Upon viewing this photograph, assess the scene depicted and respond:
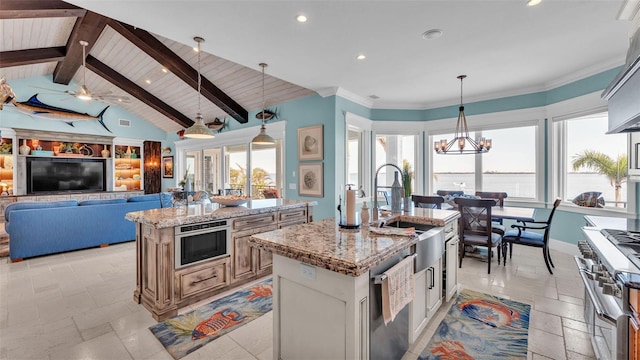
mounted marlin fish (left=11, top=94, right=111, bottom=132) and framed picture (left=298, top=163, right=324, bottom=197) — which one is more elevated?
mounted marlin fish (left=11, top=94, right=111, bottom=132)

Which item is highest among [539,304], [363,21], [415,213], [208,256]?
[363,21]

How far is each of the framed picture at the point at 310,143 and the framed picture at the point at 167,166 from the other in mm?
6425

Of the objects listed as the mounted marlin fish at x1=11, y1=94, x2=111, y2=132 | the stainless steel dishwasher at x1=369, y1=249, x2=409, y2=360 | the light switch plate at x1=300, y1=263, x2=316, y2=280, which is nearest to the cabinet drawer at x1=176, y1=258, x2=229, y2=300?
the light switch plate at x1=300, y1=263, x2=316, y2=280

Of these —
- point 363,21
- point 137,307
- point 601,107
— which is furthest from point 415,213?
point 601,107

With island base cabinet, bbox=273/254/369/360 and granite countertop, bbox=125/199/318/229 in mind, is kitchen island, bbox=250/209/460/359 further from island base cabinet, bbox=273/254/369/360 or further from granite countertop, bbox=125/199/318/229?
granite countertop, bbox=125/199/318/229

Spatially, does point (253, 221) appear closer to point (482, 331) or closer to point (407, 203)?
point (407, 203)

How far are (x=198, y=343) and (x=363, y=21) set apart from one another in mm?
3369

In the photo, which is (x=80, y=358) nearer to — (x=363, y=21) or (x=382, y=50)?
(x=363, y=21)

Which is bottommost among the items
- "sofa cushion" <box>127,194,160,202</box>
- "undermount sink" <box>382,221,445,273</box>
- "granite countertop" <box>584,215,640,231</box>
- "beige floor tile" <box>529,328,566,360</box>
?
"beige floor tile" <box>529,328,566,360</box>

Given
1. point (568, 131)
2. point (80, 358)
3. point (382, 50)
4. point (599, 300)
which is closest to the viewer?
point (599, 300)

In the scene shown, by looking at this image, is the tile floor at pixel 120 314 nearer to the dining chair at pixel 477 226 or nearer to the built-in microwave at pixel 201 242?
A: the dining chair at pixel 477 226

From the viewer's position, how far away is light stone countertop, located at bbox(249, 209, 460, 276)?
51.9 inches

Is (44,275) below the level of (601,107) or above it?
below

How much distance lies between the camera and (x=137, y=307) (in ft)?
8.84
